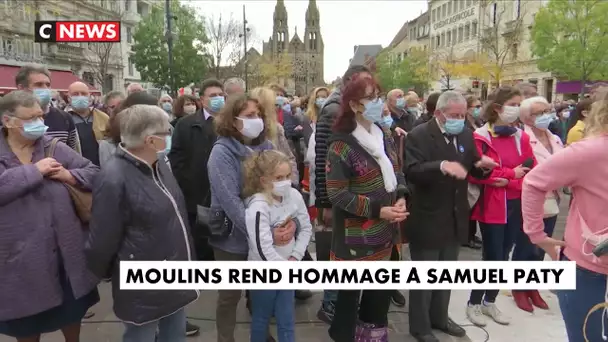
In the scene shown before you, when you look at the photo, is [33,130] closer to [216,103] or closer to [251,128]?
[251,128]

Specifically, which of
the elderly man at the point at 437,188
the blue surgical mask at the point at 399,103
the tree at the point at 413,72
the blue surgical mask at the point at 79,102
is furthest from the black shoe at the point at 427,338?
the tree at the point at 413,72

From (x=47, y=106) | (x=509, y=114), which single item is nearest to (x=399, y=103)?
(x=509, y=114)

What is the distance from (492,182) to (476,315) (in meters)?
1.27

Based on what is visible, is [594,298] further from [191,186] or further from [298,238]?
[191,186]

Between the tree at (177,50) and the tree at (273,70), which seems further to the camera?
the tree at (273,70)

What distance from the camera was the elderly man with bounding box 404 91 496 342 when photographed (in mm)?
3928

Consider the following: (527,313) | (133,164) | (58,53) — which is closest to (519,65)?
(58,53)

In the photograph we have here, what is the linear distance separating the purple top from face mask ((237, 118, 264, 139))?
3.74ft

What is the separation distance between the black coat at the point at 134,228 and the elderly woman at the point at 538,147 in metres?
3.44

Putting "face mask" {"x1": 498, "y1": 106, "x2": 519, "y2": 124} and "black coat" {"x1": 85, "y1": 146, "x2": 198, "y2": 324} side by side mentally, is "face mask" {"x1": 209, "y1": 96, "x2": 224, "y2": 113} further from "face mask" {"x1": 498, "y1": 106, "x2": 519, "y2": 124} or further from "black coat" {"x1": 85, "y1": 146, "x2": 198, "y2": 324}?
"face mask" {"x1": 498, "y1": 106, "x2": 519, "y2": 124}

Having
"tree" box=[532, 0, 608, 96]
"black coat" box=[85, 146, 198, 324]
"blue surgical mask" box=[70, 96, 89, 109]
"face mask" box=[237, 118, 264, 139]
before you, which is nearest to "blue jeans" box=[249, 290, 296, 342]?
"black coat" box=[85, 146, 198, 324]

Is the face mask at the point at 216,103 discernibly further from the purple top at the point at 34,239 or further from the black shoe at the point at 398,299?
the black shoe at the point at 398,299

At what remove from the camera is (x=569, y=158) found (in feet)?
7.74

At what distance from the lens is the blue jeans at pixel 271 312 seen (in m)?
3.45
